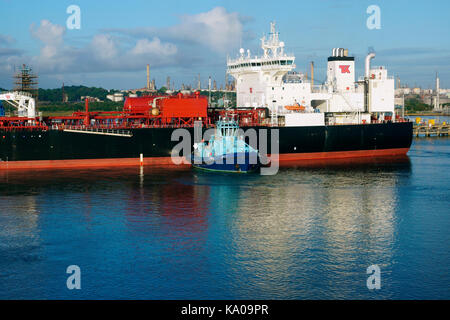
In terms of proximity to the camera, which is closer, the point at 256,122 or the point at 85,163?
the point at 85,163

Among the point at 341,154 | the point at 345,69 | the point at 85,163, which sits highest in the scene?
the point at 345,69

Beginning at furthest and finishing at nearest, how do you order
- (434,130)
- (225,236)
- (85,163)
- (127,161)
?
(434,130) < (127,161) < (85,163) < (225,236)

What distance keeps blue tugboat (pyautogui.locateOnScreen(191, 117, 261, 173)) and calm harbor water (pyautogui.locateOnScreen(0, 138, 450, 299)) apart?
8.33ft

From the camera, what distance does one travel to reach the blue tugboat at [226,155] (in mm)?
46969

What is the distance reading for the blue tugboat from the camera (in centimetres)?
4697

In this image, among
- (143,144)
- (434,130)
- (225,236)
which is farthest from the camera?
(434,130)

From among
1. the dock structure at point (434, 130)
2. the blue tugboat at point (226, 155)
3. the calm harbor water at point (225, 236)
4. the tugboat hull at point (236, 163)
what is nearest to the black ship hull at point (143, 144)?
the blue tugboat at point (226, 155)

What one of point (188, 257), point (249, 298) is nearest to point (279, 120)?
point (188, 257)

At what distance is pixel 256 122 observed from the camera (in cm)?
5741

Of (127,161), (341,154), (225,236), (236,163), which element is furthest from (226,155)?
(225,236)

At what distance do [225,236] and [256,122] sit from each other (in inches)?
1259

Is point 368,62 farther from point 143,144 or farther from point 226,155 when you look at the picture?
point 143,144

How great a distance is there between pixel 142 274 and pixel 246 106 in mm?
43241
